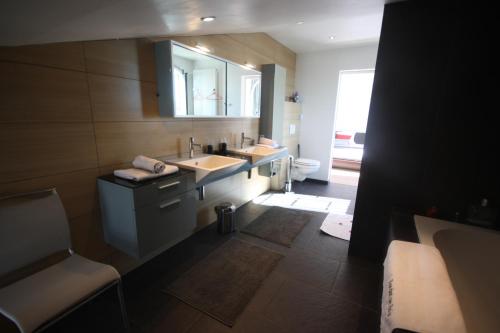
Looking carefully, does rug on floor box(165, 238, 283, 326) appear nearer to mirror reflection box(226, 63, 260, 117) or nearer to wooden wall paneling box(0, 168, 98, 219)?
wooden wall paneling box(0, 168, 98, 219)

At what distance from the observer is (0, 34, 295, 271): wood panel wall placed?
1.30 meters

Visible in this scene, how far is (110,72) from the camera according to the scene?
1.70 metres

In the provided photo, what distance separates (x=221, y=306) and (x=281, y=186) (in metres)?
3.02

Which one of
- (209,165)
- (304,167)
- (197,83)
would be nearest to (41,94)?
(197,83)

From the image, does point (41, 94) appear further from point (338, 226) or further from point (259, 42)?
point (338, 226)

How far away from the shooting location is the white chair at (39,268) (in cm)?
107

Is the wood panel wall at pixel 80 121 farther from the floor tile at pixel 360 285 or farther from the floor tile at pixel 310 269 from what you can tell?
the floor tile at pixel 360 285

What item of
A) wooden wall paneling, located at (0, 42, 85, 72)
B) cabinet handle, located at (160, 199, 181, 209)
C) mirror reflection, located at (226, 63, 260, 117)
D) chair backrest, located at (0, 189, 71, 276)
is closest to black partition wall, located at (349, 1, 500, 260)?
mirror reflection, located at (226, 63, 260, 117)

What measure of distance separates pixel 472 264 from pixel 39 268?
2846 millimetres

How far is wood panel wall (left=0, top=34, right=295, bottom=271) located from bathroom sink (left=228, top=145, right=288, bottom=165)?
2.69ft

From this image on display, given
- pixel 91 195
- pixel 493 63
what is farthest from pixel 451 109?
pixel 91 195

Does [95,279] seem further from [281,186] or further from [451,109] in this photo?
[281,186]

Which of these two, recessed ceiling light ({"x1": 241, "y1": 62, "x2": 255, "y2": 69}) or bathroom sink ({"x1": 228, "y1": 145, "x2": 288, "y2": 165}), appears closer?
bathroom sink ({"x1": 228, "y1": 145, "x2": 288, "y2": 165})

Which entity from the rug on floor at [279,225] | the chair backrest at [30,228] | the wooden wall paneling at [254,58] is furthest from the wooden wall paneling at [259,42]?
the chair backrest at [30,228]
